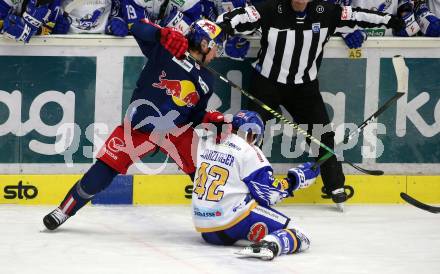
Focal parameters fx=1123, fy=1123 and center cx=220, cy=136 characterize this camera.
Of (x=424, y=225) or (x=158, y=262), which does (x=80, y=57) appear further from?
(x=424, y=225)

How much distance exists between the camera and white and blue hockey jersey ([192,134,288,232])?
571cm

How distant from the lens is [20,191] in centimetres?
705

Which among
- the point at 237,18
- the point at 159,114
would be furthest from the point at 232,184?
the point at 237,18

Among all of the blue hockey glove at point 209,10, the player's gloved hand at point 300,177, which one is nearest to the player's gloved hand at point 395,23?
the blue hockey glove at point 209,10

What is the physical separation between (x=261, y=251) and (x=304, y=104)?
5.89 feet

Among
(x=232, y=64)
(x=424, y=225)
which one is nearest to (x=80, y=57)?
(x=232, y=64)

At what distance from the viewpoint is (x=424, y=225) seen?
6.80 meters

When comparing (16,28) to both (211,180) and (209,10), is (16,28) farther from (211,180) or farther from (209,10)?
(211,180)

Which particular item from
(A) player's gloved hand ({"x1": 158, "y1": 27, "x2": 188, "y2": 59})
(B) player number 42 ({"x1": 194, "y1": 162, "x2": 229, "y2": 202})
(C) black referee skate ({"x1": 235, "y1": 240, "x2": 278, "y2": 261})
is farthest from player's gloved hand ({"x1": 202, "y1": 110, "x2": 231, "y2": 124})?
(C) black referee skate ({"x1": 235, "y1": 240, "x2": 278, "y2": 261})

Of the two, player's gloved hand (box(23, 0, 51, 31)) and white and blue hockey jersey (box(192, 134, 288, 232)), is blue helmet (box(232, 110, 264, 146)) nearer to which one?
white and blue hockey jersey (box(192, 134, 288, 232))

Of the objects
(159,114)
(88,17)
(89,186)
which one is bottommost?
(89,186)

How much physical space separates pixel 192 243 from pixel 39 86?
5.34 ft

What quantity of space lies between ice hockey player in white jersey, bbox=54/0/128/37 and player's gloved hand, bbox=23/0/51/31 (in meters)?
0.20

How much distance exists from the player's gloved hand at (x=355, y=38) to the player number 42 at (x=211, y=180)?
187 cm
